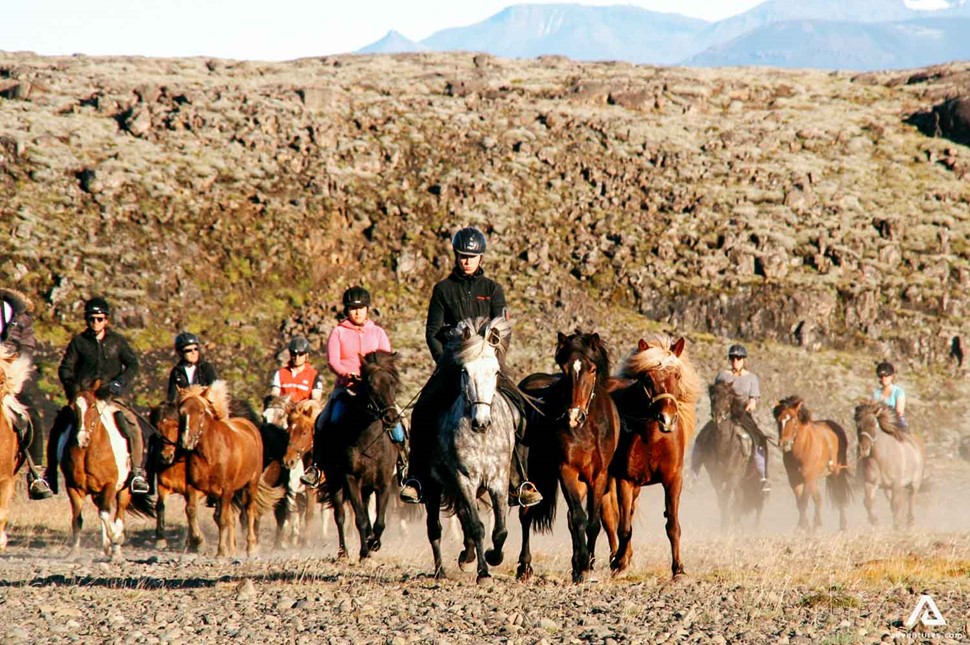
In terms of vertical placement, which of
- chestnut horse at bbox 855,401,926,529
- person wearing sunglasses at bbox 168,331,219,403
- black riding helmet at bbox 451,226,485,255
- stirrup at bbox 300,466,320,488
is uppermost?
black riding helmet at bbox 451,226,485,255

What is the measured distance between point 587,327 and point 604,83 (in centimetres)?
1841

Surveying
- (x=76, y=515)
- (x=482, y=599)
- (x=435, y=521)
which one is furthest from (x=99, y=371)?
(x=482, y=599)

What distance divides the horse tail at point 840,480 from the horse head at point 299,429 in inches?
428

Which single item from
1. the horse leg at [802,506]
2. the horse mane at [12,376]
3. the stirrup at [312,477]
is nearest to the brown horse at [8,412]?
the horse mane at [12,376]

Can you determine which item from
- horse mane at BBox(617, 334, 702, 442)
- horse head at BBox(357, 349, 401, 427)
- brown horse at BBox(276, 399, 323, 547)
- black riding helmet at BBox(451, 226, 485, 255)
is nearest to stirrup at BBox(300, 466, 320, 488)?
horse head at BBox(357, 349, 401, 427)

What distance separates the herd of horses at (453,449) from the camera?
1136cm

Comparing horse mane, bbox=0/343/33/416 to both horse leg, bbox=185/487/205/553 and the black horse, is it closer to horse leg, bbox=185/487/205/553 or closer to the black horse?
horse leg, bbox=185/487/205/553

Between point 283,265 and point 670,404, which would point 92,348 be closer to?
point 670,404

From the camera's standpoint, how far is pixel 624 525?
491 inches

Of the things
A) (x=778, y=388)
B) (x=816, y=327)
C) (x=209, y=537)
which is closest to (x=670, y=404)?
(x=209, y=537)

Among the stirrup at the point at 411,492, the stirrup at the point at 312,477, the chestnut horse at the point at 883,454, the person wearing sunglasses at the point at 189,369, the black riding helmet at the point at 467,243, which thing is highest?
the black riding helmet at the point at 467,243

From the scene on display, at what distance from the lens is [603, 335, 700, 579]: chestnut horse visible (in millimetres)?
12320

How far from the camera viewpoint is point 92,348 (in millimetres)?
16156

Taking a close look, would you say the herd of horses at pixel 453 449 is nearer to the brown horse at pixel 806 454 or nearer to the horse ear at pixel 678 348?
the horse ear at pixel 678 348
